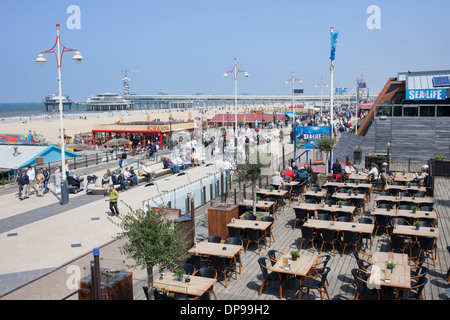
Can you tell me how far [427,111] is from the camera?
26.9 meters

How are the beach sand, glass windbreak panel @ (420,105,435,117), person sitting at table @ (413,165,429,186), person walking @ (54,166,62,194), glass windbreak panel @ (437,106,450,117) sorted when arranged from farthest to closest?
the beach sand, glass windbreak panel @ (420,105,435,117), glass windbreak panel @ (437,106,450,117), person walking @ (54,166,62,194), person sitting at table @ (413,165,429,186)

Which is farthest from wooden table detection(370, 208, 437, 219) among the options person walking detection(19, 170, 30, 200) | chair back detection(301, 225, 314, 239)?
person walking detection(19, 170, 30, 200)

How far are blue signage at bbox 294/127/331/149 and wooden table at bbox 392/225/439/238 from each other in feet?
32.7

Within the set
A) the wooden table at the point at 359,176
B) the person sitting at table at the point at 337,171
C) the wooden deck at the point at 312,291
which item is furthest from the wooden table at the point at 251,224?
the wooden table at the point at 359,176

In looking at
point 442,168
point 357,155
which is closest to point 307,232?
point 442,168

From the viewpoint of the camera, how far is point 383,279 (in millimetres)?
7621

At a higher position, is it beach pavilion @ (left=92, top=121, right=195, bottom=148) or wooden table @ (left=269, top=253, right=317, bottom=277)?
beach pavilion @ (left=92, top=121, right=195, bottom=148)

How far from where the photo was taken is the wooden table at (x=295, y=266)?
815 centimetres

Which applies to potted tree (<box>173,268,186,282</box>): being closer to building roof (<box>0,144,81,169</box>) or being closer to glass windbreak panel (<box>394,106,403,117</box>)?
building roof (<box>0,144,81,169</box>)

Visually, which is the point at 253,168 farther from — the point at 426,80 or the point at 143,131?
the point at 143,131

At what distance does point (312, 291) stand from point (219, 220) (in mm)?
3924

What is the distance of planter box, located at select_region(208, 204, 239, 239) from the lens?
1202 centimetres
